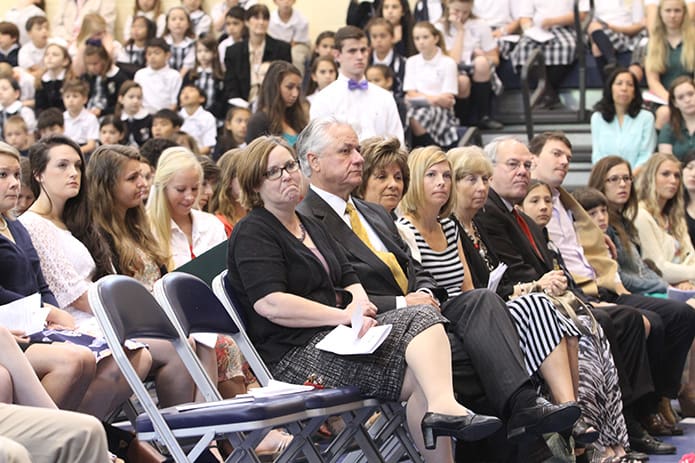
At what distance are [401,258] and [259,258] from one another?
2.87 ft

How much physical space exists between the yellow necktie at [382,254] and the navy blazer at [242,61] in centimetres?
603

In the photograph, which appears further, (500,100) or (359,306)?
(500,100)

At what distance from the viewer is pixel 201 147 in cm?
1062

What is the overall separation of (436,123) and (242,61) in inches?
90.3

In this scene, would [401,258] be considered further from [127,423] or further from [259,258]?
[127,423]

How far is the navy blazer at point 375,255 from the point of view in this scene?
504 centimetres

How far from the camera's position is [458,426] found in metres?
4.16

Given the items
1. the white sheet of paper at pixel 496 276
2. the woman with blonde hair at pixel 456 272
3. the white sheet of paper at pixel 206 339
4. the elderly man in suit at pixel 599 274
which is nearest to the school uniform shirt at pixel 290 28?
the elderly man in suit at pixel 599 274

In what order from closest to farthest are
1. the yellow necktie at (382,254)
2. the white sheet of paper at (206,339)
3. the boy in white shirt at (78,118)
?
the white sheet of paper at (206,339) → the yellow necktie at (382,254) → the boy in white shirt at (78,118)

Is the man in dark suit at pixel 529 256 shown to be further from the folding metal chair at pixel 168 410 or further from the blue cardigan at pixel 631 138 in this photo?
the blue cardigan at pixel 631 138

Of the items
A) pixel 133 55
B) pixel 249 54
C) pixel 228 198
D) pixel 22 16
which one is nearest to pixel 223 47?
A: pixel 249 54

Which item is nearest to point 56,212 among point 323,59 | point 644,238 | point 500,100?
point 644,238

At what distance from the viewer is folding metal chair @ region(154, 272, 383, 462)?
4055 millimetres

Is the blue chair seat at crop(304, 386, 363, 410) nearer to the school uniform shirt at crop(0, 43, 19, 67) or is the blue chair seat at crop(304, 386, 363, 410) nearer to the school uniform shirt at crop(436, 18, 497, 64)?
the school uniform shirt at crop(436, 18, 497, 64)
